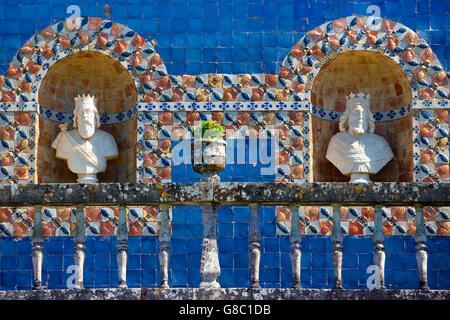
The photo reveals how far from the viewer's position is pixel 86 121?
19.8 metres

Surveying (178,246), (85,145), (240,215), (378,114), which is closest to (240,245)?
(240,215)

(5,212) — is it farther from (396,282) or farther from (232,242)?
(396,282)

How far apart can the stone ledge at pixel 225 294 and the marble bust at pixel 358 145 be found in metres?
6.87

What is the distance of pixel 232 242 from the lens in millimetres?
19203

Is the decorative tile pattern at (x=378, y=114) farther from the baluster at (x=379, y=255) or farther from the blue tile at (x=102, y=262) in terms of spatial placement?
the baluster at (x=379, y=255)

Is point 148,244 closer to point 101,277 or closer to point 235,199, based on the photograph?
point 101,277

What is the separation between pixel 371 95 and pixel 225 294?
860 centimetres

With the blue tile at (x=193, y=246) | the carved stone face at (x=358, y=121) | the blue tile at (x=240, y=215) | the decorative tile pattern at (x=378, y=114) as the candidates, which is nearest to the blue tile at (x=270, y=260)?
the blue tile at (x=240, y=215)

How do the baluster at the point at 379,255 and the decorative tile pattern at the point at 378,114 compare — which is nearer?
the baluster at the point at 379,255

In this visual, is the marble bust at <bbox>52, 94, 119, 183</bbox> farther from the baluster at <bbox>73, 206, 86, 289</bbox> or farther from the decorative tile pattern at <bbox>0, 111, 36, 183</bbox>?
the baluster at <bbox>73, 206, 86, 289</bbox>

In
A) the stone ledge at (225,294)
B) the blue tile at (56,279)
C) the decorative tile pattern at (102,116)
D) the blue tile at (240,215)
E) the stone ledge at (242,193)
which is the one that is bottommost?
the stone ledge at (225,294)

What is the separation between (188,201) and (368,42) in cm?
780

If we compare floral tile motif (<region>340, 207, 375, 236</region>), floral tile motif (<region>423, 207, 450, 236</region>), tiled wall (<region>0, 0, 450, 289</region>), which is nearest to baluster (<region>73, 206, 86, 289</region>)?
tiled wall (<region>0, 0, 450, 289</region>)

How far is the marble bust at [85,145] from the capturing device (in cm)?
1977
